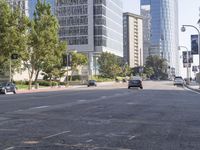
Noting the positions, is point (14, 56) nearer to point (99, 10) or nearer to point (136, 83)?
point (136, 83)

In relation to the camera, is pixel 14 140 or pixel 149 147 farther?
pixel 14 140

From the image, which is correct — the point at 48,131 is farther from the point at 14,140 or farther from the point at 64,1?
the point at 64,1

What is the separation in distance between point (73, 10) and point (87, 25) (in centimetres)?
1009

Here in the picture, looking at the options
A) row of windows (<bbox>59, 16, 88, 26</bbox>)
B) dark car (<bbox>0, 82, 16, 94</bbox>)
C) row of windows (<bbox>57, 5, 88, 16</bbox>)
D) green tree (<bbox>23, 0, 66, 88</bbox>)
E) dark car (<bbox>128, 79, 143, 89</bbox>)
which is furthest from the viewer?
row of windows (<bbox>57, 5, 88, 16</bbox>)

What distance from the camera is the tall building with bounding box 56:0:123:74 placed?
592ft

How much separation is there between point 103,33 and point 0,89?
125m

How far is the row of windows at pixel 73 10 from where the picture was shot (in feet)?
608

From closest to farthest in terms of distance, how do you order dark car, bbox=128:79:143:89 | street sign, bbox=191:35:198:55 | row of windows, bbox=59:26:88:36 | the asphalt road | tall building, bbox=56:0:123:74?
the asphalt road → dark car, bbox=128:79:143:89 → street sign, bbox=191:35:198:55 → tall building, bbox=56:0:123:74 → row of windows, bbox=59:26:88:36

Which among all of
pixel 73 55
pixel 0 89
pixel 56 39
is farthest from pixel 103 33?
pixel 0 89

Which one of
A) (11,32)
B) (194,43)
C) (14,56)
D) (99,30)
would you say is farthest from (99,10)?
(11,32)

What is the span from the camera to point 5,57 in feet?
245

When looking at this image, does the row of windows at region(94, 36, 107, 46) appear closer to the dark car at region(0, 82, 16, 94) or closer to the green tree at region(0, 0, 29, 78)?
the green tree at region(0, 0, 29, 78)

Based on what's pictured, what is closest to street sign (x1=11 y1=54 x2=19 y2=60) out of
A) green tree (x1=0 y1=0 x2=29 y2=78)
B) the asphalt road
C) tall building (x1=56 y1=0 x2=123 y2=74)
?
green tree (x1=0 y1=0 x2=29 y2=78)

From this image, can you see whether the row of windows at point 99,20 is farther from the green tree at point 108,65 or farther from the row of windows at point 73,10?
the green tree at point 108,65
